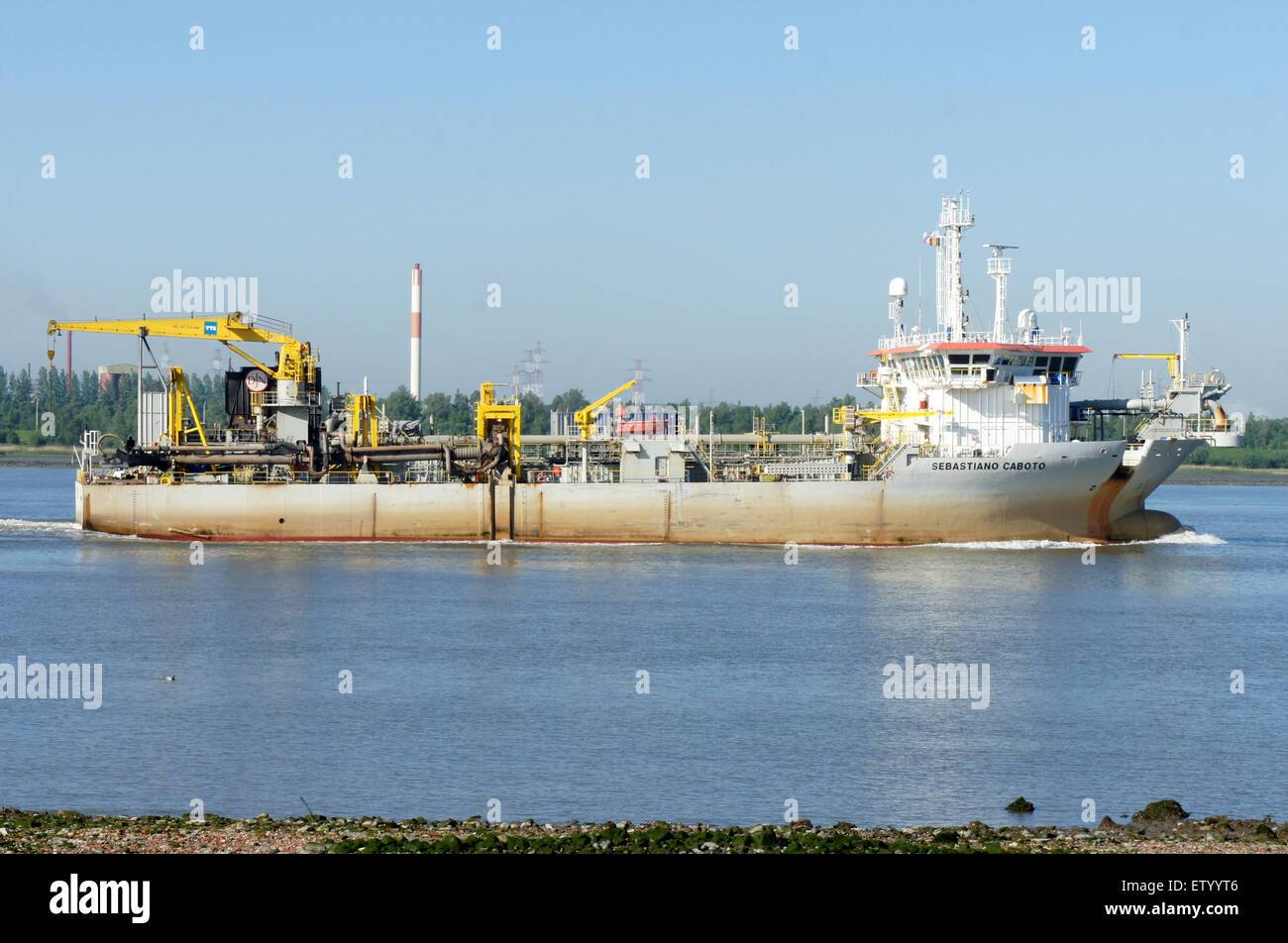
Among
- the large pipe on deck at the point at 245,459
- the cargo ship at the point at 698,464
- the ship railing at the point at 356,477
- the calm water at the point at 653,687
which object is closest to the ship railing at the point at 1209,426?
the cargo ship at the point at 698,464

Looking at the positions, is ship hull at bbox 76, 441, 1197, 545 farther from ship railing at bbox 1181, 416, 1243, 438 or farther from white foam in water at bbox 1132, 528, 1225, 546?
ship railing at bbox 1181, 416, 1243, 438

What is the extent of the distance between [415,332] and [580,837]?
95209mm

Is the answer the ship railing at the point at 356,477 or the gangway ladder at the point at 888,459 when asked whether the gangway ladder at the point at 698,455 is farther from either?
the ship railing at the point at 356,477

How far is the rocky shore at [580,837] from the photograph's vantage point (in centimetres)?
1393

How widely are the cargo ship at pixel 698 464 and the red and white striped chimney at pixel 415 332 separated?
4968cm

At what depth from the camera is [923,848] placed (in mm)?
14016

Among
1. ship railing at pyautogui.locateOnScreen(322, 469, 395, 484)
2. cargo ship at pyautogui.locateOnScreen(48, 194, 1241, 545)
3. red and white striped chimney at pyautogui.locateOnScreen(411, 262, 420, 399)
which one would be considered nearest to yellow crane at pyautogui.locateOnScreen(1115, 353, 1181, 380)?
cargo ship at pyautogui.locateOnScreen(48, 194, 1241, 545)

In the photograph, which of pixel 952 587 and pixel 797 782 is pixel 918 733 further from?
pixel 952 587

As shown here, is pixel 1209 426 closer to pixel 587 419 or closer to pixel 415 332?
pixel 587 419

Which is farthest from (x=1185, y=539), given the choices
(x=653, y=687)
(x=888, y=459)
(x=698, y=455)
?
(x=653, y=687)

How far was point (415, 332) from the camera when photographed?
107 meters

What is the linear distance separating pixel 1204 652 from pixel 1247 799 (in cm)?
1194

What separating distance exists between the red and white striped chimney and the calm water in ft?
203
